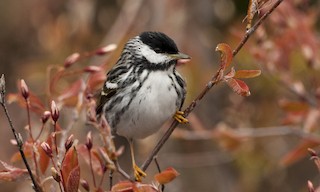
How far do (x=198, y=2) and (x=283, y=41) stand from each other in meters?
2.17

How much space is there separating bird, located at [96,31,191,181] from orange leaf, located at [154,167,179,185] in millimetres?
1269

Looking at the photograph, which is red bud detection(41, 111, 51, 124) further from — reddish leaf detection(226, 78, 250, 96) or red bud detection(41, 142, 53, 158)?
reddish leaf detection(226, 78, 250, 96)

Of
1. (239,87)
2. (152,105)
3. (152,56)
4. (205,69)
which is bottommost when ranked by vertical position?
(205,69)

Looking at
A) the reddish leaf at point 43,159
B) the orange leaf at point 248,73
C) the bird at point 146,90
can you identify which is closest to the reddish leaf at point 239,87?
the orange leaf at point 248,73

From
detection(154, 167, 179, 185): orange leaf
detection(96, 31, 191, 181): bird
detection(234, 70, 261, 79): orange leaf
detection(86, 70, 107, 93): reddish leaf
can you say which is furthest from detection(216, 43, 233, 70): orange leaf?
detection(96, 31, 191, 181): bird

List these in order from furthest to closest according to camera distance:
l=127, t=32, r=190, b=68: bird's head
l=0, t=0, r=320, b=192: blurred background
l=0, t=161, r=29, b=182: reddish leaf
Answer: l=0, t=0, r=320, b=192: blurred background < l=127, t=32, r=190, b=68: bird's head < l=0, t=161, r=29, b=182: reddish leaf

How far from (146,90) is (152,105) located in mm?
98

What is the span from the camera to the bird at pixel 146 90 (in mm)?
4113

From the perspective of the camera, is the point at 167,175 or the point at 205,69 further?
the point at 205,69

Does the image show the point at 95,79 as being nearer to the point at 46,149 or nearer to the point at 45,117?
the point at 45,117

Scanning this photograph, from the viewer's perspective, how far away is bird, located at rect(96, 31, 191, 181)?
4113mm

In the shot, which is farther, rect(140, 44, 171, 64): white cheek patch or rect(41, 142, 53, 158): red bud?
rect(140, 44, 171, 64): white cheek patch

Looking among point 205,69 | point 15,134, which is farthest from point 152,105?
point 205,69

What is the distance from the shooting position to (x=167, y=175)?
2785mm
